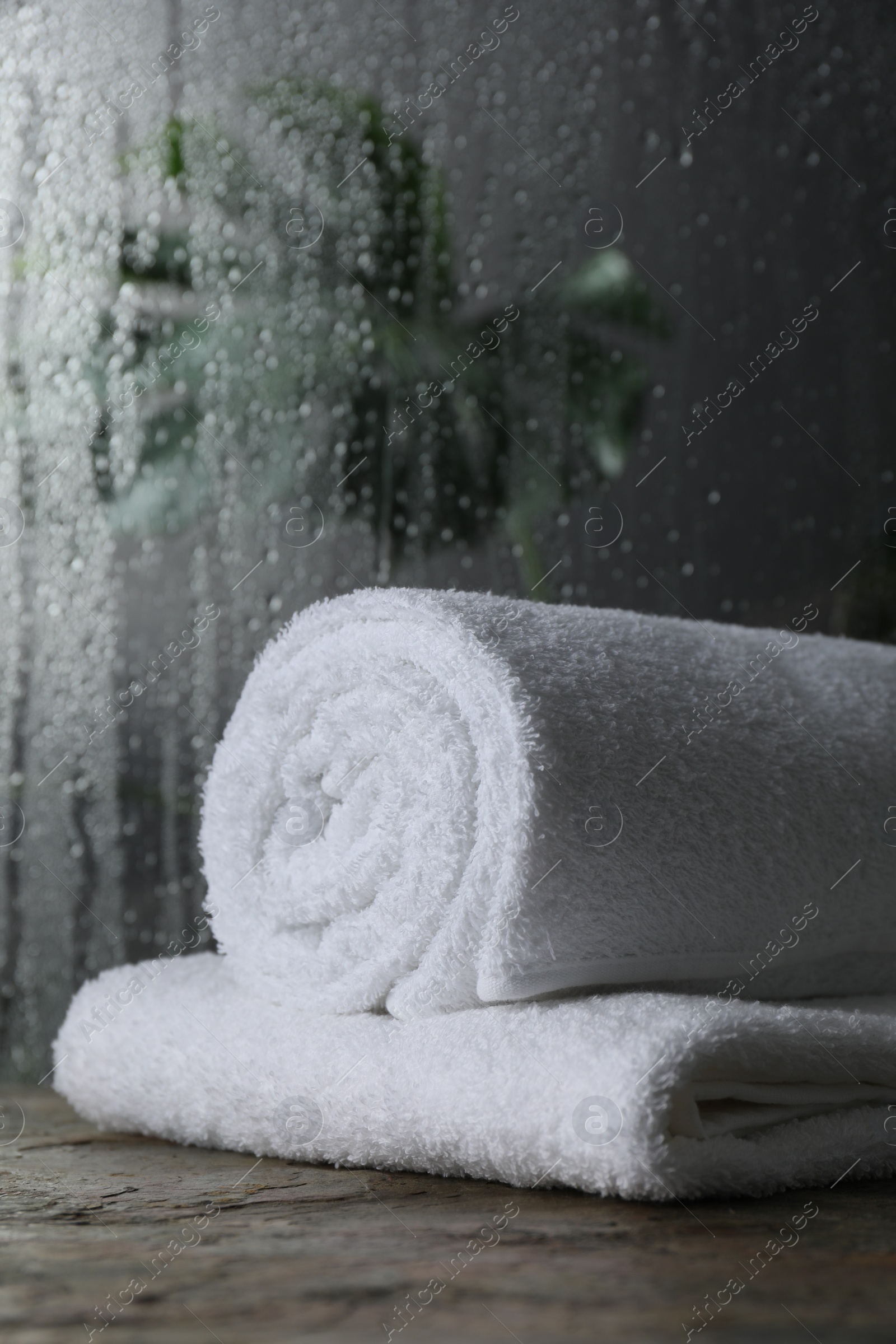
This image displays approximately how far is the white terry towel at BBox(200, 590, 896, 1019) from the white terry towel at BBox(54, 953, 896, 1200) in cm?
2

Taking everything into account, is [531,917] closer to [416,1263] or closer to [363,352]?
[416,1263]

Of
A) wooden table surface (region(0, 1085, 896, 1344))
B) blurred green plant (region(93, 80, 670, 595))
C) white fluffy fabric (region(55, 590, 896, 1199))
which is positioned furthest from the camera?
blurred green plant (region(93, 80, 670, 595))

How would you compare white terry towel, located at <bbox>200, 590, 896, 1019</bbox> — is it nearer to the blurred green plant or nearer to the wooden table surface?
the wooden table surface

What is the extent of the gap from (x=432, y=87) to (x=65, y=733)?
0.57 m

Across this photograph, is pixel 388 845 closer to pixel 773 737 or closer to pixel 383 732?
pixel 383 732

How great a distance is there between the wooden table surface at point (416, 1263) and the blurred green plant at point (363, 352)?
0.51m

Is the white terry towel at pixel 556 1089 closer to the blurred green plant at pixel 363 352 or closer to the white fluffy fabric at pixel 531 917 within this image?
the white fluffy fabric at pixel 531 917

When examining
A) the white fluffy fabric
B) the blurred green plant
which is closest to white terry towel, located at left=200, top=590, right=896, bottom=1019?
the white fluffy fabric

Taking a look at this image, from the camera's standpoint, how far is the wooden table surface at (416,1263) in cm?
28

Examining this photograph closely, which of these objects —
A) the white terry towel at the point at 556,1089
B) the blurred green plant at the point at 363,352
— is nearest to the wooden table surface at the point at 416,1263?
the white terry towel at the point at 556,1089

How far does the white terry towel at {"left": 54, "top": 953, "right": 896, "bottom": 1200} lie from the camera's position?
379mm

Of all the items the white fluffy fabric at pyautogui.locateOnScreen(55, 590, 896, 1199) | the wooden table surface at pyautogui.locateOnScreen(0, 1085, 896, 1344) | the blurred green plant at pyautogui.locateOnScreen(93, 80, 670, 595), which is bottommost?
the wooden table surface at pyautogui.locateOnScreen(0, 1085, 896, 1344)

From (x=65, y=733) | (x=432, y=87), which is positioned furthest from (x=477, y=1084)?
(x=432, y=87)

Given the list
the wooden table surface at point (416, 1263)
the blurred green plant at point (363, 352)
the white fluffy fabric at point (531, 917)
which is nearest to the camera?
the wooden table surface at point (416, 1263)
